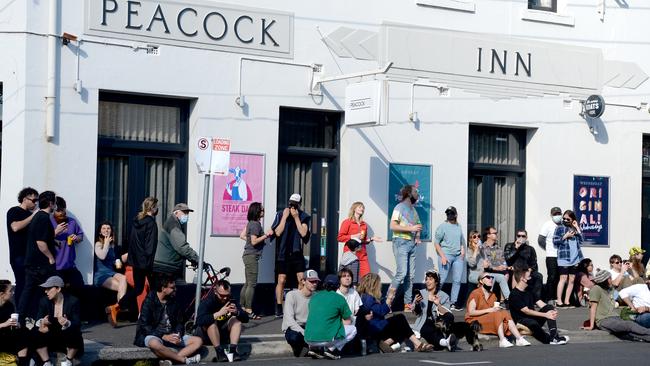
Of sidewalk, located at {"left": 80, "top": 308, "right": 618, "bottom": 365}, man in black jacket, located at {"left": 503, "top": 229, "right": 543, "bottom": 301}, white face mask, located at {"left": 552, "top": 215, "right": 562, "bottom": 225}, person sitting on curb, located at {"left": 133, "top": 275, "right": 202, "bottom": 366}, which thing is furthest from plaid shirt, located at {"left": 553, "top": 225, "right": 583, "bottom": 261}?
person sitting on curb, located at {"left": 133, "top": 275, "right": 202, "bottom": 366}

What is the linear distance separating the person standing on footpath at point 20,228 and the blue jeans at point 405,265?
6.57 m

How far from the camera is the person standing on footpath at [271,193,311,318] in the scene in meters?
18.0

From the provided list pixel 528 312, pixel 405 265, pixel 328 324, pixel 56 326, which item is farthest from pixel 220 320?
pixel 405 265

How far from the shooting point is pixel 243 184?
1822 cm

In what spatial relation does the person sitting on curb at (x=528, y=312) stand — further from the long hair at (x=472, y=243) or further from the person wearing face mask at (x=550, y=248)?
the person wearing face mask at (x=550, y=248)

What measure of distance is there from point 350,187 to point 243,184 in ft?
6.65

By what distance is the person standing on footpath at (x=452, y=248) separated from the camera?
65.1 ft

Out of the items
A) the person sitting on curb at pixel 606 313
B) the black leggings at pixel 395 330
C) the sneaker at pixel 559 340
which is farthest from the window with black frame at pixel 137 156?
the person sitting on curb at pixel 606 313

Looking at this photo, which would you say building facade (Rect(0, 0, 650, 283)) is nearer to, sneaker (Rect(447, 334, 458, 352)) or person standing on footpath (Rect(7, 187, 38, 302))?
person standing on footpath (Rect(7, 187, 38, 302))

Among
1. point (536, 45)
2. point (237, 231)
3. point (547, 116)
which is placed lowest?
point (237, 231)

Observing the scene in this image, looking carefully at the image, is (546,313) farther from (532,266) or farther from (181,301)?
(181,301)

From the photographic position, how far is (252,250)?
57.9 feet

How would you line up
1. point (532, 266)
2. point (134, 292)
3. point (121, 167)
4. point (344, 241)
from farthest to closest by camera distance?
point (532, 266), point (344, 241), point (121, 167), point (134, 292)

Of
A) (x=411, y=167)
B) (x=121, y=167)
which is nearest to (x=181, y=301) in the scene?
(x=121, y=167)
